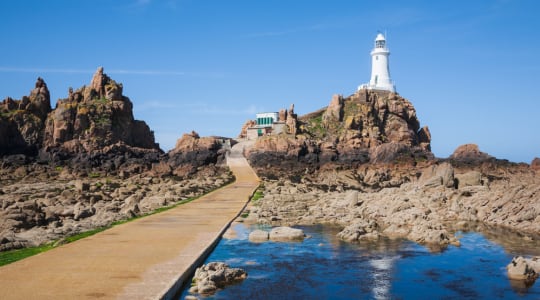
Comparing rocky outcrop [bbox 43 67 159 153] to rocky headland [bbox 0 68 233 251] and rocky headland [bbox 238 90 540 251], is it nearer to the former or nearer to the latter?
rocky headland [bbox 0 68 233 251]

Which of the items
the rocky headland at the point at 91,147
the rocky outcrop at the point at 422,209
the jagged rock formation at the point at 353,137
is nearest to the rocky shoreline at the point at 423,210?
the rocky outcrop at the point at 422,209

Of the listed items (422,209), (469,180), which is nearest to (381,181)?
(469,180)

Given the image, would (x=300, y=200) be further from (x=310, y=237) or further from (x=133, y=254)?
(x=133, y=254)

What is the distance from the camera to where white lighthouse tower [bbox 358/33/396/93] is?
334 ft

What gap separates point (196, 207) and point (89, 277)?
16.2 meters

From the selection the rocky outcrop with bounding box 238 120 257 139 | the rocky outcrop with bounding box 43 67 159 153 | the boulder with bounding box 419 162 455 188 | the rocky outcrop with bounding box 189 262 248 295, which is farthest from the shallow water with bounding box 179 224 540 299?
the rocky outcrop with bounding box 238 120 257 139

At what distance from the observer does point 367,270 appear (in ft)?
45.9

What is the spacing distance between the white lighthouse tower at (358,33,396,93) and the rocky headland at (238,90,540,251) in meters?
8.39

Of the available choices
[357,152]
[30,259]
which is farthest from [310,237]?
[357,152]

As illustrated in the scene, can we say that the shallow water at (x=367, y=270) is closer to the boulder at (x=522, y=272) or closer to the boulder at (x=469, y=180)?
the boulder at (x=522, y=272)

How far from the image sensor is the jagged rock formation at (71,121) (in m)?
72.7

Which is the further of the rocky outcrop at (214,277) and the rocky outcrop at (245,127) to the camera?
the rocky outcrop at (245,127)

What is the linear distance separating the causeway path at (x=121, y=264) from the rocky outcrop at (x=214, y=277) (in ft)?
1.13

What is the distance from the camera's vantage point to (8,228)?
20.4 metres
